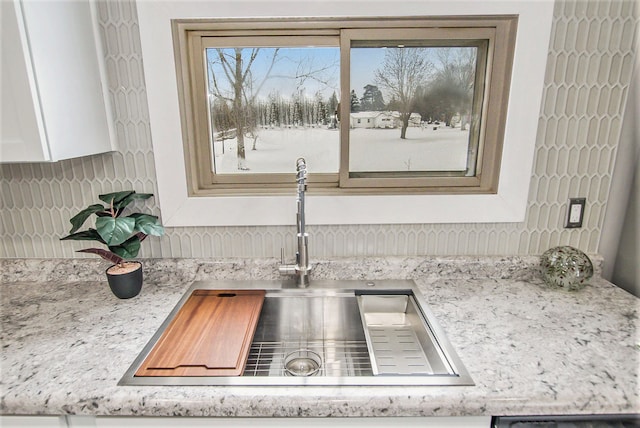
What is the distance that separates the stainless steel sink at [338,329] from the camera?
112cm

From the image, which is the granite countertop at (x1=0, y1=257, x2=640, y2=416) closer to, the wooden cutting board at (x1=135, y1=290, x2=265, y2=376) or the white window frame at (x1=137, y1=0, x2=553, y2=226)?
the wooden cutting board at (x1=135, y1=290, x2=265, y2=376)

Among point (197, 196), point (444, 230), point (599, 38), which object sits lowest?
point (444, 230)

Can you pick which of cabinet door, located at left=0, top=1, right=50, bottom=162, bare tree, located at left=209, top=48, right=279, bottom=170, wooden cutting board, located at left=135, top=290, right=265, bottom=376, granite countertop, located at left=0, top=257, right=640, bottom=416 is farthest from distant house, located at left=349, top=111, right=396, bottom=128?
cabinet door, located at left=0, top=1, right=50, bottom=162

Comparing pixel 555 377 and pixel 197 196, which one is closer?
pixel 555 377

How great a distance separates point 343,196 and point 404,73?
1.64 feet

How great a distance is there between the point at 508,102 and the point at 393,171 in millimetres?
454

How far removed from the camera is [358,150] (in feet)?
4.44

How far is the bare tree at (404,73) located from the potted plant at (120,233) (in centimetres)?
96

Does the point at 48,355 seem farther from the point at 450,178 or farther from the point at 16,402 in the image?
the point at 450,178

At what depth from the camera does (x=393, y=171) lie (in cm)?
137

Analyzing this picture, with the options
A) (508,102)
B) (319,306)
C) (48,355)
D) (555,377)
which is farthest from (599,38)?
(48,355)

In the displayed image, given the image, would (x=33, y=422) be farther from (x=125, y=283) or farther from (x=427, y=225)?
(x=427, y=225)

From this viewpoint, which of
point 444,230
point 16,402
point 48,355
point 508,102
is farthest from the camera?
point 444,230

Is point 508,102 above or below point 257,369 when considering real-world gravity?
above
